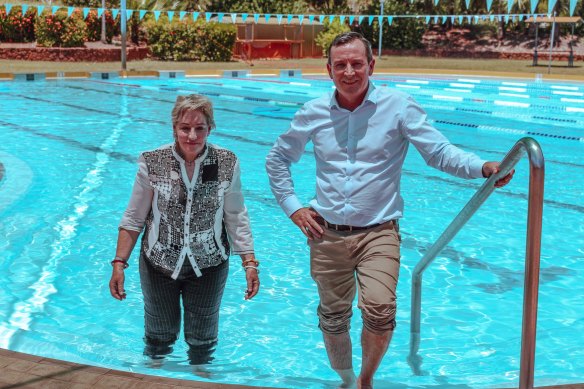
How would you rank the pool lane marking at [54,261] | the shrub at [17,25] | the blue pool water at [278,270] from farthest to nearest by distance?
the shrub at [17,25] → the pool lane marking at [54,261] → the blue pool water at [278,270]

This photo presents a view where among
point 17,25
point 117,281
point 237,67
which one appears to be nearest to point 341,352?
point 117,281

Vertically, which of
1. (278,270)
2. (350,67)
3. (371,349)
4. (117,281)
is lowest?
(278,270)

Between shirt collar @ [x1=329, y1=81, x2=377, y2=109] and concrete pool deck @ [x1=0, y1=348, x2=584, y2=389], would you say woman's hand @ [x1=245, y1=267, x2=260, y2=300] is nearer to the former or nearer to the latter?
concrete pool deck @ [x1=0, y1=348, x2=584, y2=389]

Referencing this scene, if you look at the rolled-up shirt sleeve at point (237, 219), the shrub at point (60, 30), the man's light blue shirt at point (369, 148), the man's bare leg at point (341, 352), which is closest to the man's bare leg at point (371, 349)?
the man's bare leg at point (341, 352)

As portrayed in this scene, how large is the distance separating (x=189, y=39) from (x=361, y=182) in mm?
25937

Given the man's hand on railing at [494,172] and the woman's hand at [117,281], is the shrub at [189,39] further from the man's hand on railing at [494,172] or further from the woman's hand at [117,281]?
the man's hand on railing at [494,172]

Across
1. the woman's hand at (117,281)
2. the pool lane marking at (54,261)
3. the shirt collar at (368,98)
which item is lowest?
the pool lane marking at (54,261)

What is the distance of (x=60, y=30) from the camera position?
26797 millimetres

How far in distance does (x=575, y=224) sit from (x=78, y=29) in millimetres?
23146

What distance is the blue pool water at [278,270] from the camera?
4246 millimetres

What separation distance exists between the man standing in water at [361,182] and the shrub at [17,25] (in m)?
28.4

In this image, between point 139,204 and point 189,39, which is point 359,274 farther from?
point 189,39

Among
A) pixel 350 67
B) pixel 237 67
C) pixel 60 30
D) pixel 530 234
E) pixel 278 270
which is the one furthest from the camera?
pixel 60 30

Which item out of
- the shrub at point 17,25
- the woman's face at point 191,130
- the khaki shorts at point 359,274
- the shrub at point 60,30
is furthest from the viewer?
the shrub at point 17,25
